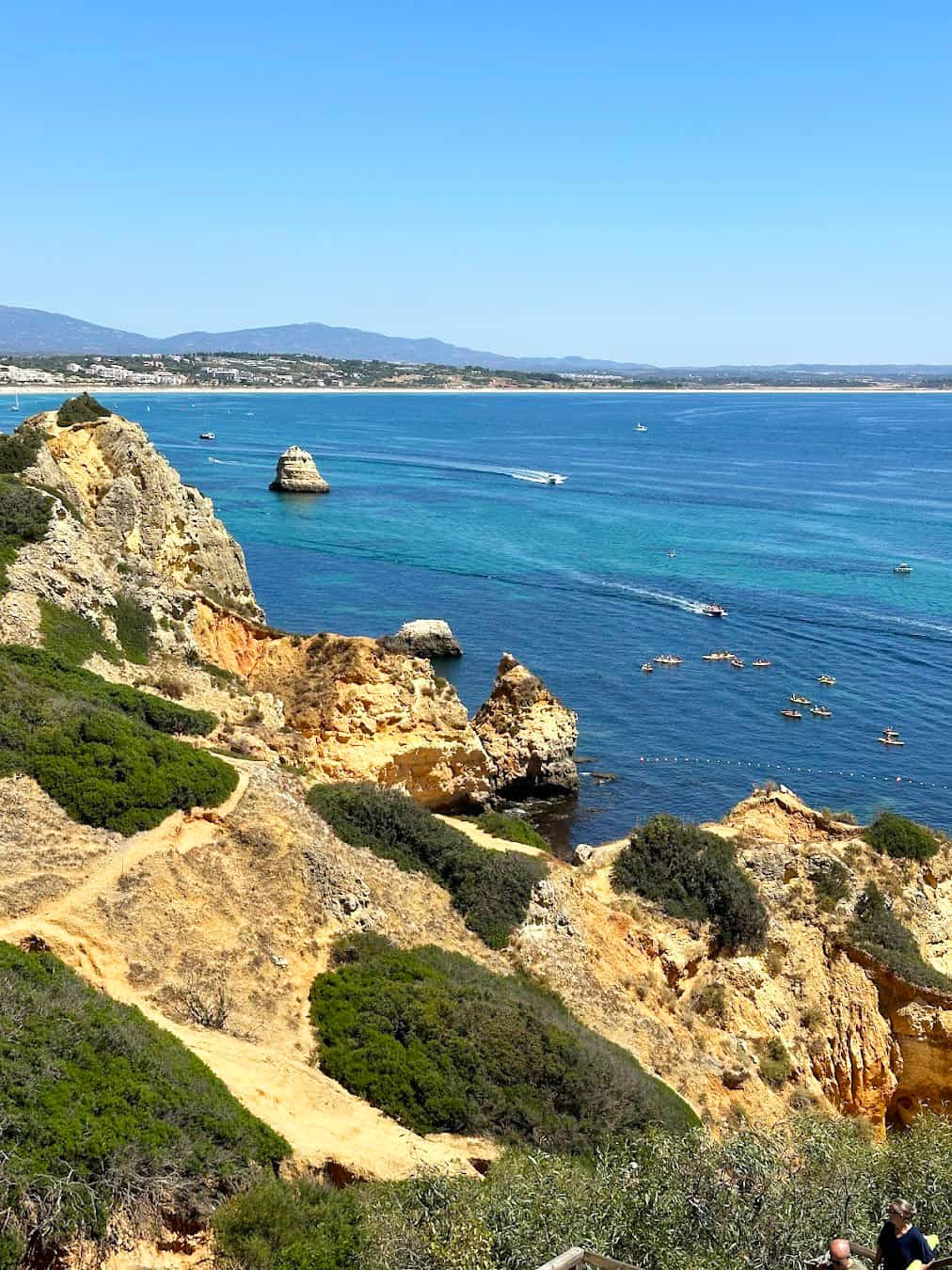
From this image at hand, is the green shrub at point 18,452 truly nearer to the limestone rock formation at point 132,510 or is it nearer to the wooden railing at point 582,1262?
the limestone rock formation at point 132,510

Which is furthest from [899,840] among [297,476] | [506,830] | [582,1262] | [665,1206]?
[297,476]

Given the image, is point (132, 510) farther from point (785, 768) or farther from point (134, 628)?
point (785, 768)

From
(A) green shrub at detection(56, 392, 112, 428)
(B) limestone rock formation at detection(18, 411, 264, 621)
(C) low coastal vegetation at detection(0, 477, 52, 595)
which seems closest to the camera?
(C) low coastal vegetation at detection(0, 477, 52, 595)

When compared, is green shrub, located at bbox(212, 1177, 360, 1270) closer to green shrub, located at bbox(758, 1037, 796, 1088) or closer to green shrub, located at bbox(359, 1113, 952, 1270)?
green shrub, located at bbox(359, 1113, 952, 1270)

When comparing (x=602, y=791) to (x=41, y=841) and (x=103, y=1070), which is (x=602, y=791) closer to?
(x=41, y=841)

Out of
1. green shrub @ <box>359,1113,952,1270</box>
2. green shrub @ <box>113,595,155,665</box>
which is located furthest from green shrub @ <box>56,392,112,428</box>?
green shrub @ <box>359,1113,952,1270</box>
